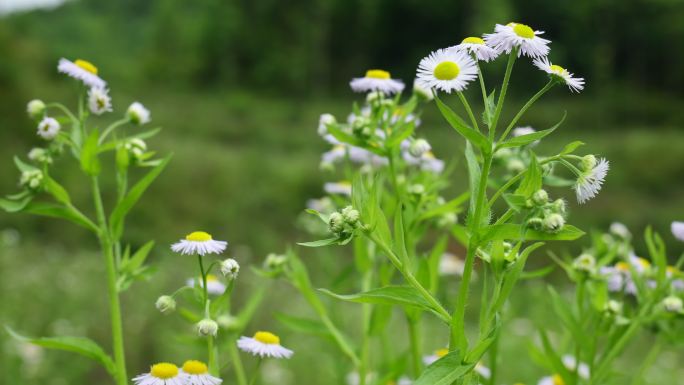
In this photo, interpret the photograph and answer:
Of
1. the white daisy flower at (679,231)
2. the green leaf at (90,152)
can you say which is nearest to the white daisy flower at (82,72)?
the green leaf at (90,152)

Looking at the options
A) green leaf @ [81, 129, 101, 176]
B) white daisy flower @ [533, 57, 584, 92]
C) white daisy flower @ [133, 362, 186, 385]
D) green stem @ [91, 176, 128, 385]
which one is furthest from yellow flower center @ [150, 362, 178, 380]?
white daisy flower @ [533, 57, 584, 92]

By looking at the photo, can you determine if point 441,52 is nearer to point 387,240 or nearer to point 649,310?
point 387,240

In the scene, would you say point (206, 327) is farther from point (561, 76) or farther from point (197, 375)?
point (561, 76)

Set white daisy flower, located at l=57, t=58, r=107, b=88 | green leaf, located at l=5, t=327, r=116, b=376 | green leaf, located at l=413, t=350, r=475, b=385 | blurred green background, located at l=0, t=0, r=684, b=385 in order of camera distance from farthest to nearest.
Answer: blurred green background, located at l=0, t=0, r=684, b=385
white daisy flower, located at l=57, t=58, r=107, b=88
green leaf, located at l=5, t=327, r=116, b=376
green leaf, located at l=413, t=350, r=475, b=385

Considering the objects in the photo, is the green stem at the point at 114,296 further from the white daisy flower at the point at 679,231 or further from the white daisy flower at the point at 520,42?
the white daisy flower at the point at 679,231

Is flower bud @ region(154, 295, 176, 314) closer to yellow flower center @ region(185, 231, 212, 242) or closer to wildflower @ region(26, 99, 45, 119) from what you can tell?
yellow flower center @ region(185, 231, 212, 242)

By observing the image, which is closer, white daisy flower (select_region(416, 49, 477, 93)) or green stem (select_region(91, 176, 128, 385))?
white daisy flower (select_region(416, 49, 477, 93))
